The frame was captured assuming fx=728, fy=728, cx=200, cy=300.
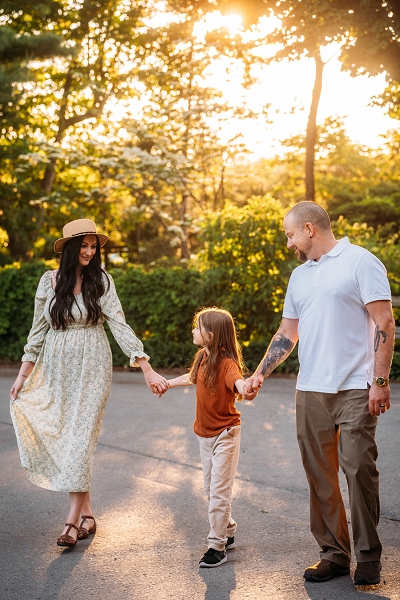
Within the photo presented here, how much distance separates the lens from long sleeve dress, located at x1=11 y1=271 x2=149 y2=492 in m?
4.75

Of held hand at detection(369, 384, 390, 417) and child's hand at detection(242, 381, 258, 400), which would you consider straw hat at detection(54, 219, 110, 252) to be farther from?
held hand at detection(369, 384, 390, 417)

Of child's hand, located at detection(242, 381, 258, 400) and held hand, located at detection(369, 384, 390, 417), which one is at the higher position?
held hand, located at detection(369, 384, 390, 417)

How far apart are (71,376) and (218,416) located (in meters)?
1.09

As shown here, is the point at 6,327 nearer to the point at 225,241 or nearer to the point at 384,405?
the point at 225,241

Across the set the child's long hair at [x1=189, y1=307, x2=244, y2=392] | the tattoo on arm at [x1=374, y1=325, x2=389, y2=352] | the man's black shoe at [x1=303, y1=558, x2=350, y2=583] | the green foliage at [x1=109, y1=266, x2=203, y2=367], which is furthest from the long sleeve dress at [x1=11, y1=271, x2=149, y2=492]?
the green foliage at [x1=109, y1=266, x2=203, y2=367]

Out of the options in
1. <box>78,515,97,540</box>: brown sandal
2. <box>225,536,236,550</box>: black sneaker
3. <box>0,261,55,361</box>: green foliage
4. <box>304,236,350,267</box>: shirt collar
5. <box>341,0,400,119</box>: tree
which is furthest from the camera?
<box>0,261,55,361</box>: green foliage

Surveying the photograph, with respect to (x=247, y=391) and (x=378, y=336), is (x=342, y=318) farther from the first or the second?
(x=247, y=391)

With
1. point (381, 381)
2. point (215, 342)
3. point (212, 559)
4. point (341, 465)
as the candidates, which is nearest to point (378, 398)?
point (381, 381)

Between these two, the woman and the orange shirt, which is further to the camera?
the woman

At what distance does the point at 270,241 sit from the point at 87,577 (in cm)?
815

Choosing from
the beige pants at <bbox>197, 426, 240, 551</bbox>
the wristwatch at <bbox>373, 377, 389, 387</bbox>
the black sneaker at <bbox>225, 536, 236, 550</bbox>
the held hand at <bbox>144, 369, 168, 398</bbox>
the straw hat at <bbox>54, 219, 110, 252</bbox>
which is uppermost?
the straw hat at <bbox>54, 219, 110, 252</bbox>

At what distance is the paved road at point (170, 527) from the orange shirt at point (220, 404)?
790mm

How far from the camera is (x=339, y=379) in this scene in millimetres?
3910

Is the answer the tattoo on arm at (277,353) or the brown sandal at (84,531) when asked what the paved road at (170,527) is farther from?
the tattoo on arm at (277,353)
